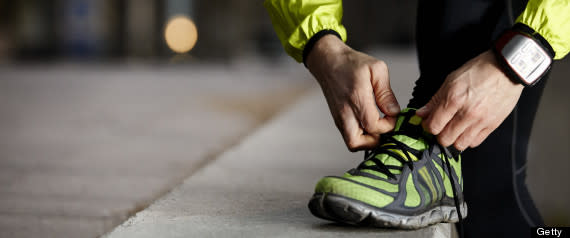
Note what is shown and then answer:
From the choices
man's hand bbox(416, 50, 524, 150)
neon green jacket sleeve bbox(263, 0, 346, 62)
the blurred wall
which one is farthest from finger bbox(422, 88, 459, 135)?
the blurred wall

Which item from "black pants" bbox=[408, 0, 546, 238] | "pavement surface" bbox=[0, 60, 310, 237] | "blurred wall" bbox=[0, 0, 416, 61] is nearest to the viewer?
"black pants" bbox=[408, 0, 546, 238]

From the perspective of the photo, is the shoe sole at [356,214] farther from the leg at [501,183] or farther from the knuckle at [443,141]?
the leg at [501,183]

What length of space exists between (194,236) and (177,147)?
47.4 inches

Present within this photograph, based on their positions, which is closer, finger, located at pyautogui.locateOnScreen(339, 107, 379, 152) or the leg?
finger, located at pyautogui.locateOnScreen(339, 107, 379, 152)

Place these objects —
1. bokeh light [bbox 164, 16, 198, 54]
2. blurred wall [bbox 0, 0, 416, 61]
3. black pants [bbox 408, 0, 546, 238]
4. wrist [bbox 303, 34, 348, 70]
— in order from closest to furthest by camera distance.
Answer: wrist [bbox 303, 34, 348, 70] < black pants [bbox 408, 0, 546, 238] < blurred wall [bbox 0, 0, 416, 61] < bokeh light [bbox 164, 16, 198, 54]

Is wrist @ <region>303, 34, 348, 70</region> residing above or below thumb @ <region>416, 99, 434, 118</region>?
above

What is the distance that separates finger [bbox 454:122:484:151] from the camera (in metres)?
0.76

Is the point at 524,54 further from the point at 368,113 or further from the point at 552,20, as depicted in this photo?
the point at 368,113

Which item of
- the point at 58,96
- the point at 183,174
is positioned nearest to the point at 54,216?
the point at 183,174

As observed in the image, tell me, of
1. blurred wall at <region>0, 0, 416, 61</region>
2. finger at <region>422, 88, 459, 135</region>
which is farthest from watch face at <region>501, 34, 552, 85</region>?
blurred wall at <region>0, 0, 416, 61</region>

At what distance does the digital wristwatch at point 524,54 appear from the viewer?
0.76m

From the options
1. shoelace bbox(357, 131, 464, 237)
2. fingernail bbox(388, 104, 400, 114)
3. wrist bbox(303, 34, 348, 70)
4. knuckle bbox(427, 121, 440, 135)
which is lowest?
shoelace bbox(357, 131, 464, 237)

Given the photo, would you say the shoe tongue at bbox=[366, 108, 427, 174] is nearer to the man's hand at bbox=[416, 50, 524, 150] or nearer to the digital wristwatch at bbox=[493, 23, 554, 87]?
the man's hand at bbox=[416, 50, 524, 150]

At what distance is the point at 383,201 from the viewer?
76 centimetres
